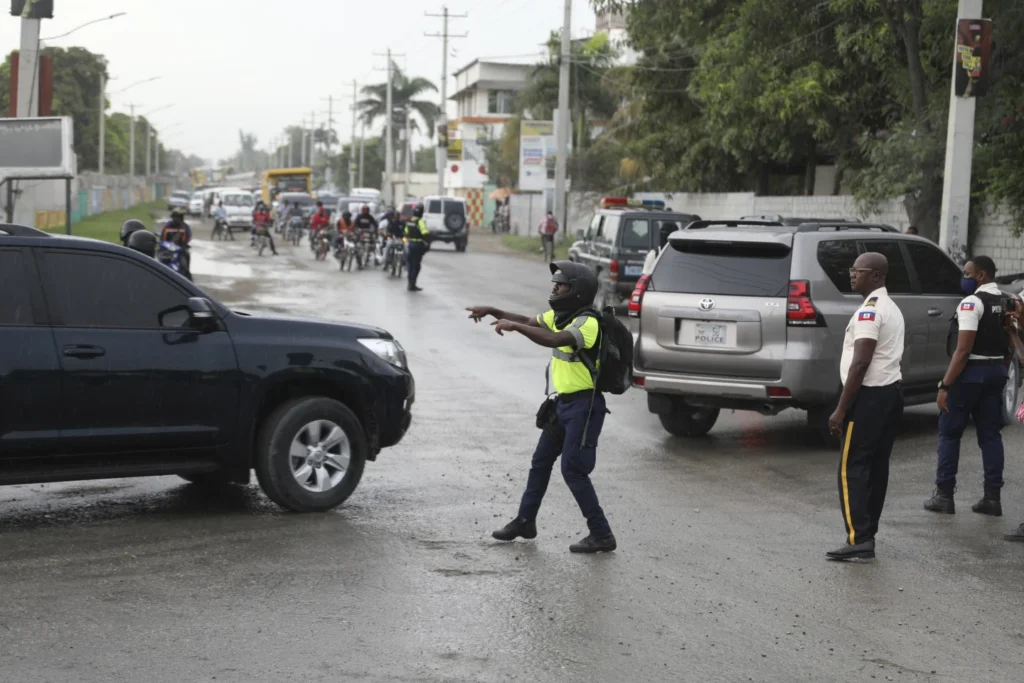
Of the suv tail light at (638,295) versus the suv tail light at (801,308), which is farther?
the suv tail light at (638,295)

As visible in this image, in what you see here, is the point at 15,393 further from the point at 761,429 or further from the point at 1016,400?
the point at 1016,400

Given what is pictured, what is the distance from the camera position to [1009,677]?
18.9ft

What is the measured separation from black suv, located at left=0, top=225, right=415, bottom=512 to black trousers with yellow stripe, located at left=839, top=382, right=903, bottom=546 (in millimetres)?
2814

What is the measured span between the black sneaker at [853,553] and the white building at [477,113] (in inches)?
2986

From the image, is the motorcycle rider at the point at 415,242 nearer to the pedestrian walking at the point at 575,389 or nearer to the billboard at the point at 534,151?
the pedestrian walking at the point at 575,389

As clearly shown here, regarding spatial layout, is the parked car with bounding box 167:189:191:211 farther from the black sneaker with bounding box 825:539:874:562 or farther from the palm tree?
the black sneaker with bounding box 825:539:874:562

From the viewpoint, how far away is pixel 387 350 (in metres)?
9.09

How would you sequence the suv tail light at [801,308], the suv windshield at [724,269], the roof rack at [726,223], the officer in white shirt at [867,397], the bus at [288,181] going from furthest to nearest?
the bus at [288,181] → the roof rack at [726,223] → the suv windshield at [724,269] → the suv tail light at [801,308] → the officer in white shirt at [867,397]

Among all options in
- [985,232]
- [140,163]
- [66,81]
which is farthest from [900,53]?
[140,163]

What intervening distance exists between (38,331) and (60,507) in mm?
1369

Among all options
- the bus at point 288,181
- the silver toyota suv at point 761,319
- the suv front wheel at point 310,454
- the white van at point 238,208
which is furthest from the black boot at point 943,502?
the bus at point 288,181

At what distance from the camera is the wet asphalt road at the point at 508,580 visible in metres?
5.80

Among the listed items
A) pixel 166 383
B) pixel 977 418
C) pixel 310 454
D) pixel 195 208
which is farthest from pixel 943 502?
pixel 195 208

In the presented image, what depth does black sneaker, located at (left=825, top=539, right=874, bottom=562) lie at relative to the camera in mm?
7691
